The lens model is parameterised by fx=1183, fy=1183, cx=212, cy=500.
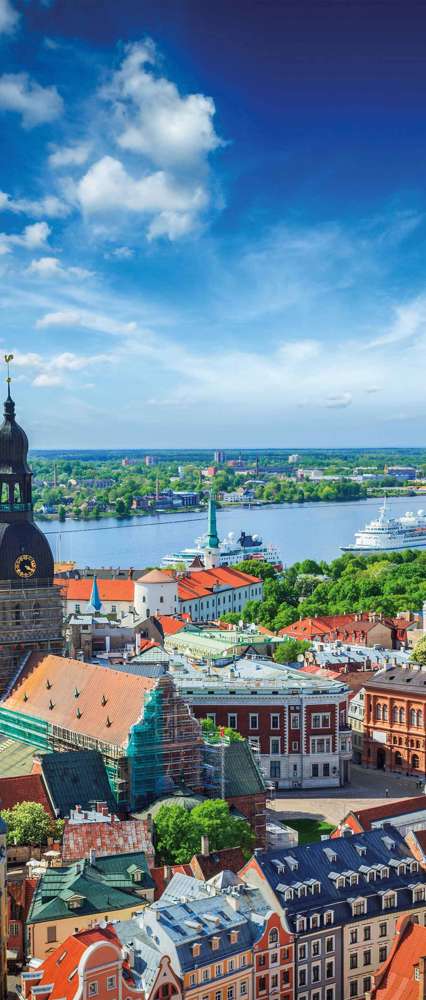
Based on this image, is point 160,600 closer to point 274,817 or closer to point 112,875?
point 274,817

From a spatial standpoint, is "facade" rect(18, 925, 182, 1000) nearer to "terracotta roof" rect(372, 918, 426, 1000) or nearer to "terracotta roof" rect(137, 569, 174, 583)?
"terracotta roof" rect(372, 918, 426, 1000)

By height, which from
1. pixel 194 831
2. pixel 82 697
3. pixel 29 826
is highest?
pixel 82 697

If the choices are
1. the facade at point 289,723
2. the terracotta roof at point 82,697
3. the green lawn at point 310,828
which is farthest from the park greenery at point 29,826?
the facade at point 289,723

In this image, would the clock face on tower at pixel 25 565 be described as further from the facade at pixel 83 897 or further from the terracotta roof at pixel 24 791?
the facade at pixel 83 897

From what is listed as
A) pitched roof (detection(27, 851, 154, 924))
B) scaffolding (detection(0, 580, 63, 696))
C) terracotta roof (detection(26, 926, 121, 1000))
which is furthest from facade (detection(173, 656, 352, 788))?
terracotta roof (detection(26, 926, 121, 1000))

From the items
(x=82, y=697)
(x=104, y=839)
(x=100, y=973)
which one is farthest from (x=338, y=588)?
(x=100, y=973)

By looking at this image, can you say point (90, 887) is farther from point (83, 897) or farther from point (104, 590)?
point (104, 590)
